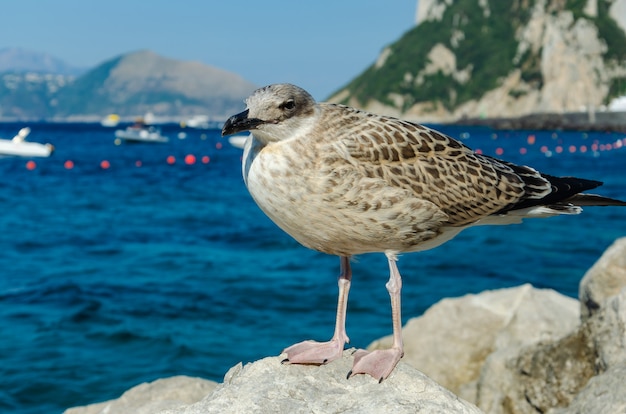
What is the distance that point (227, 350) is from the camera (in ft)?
50.3

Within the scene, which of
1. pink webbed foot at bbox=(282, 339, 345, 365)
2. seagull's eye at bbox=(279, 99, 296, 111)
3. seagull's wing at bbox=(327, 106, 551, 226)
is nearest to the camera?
seagull's eye at bbox=(279, 99, 296, 111)

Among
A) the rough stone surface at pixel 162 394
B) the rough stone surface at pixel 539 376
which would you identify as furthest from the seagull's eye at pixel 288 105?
the rough stone surface at pixel 539 376

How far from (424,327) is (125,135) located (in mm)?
87771

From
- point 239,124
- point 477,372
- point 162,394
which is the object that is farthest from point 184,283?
point 239,124

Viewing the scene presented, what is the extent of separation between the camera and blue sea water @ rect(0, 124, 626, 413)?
581 inches

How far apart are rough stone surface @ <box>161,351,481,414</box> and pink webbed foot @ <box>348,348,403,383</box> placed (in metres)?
0.05

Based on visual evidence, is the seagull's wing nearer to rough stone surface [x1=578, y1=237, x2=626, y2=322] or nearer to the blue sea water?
rough stone surface [x1=578, y1=237, x2=626, y2=322]

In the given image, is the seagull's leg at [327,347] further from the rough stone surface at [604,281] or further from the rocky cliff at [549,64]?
the rocky cliff at [549,64]

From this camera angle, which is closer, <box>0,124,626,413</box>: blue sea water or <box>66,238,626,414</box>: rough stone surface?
<box>66,238,626,414</box>: rough stone surface

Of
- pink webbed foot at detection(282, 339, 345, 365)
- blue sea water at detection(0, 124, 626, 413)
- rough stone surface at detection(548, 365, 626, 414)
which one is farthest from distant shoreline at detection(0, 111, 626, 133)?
pink webbed foot at detection(282, 339, 345, 365)

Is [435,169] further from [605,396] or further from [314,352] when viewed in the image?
[605,396]

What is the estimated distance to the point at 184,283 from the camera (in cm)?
1983

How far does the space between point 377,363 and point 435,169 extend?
1445 mm

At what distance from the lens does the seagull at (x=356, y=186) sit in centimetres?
476
